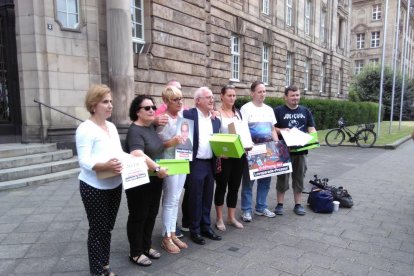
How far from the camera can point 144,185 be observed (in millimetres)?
3439

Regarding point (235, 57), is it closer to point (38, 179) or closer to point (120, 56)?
point (120, 56)

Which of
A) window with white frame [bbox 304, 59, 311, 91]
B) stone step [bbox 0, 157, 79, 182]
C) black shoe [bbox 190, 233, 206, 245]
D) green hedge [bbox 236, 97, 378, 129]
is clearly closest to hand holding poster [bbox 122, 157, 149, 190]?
black shoe [bbox 190, 233, 206, 245]

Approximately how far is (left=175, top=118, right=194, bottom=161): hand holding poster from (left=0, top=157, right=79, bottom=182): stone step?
5022 millimetres

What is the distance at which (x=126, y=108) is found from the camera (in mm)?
10633

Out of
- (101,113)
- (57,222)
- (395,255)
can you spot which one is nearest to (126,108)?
(57,222)

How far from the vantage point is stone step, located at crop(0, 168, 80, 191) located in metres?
6.75

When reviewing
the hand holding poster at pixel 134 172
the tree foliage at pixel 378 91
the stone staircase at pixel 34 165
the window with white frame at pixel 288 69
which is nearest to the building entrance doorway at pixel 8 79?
the stone staircase at pixel 34 165

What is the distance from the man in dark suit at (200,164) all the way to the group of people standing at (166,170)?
0.5 inches

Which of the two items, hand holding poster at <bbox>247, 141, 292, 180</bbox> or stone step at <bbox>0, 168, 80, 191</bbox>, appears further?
stone step at <bbox>0, 168, 80, 191</bbox>

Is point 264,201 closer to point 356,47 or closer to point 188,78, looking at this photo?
point 188,78

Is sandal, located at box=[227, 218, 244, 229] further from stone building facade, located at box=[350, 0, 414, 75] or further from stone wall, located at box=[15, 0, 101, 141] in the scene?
stone building facade, located at box=[350, 0, 414, 75]

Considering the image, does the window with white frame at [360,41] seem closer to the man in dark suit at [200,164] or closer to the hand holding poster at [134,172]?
the man in dark suit at [200,164]

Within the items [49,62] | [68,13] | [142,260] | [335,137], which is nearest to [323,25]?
[335,137]

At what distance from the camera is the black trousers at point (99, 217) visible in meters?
3.04
